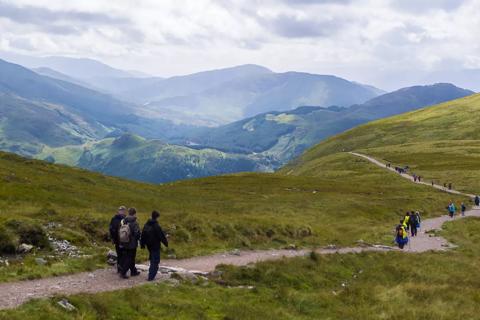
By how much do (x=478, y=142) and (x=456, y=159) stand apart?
40.3 m

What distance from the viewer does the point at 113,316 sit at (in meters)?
16.0

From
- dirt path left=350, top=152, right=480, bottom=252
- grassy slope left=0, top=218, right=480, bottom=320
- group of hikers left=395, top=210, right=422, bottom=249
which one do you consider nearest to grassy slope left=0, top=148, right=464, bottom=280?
group of hikers left=395, top=210, right=422, bottom=249

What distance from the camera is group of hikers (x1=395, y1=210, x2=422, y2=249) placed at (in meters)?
40.9

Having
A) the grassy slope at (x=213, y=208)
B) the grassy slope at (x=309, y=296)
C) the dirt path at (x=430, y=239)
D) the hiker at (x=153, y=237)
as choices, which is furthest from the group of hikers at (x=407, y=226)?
the hiker at (x=153, y=237)

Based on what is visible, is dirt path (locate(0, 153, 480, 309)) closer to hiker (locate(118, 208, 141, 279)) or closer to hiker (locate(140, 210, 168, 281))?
hiker (locate(118, 208, 141, 279))

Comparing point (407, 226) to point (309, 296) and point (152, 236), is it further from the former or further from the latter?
point (152, 236)

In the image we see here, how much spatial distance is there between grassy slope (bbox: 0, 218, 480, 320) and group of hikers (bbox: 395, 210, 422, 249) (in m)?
7.54

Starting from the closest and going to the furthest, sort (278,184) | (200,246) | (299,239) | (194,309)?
(194,309)
(200,246)
(299,239)
(278,184)

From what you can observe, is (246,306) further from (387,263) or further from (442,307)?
(387,263)

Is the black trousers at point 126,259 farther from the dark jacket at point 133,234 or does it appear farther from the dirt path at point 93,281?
the dirt path at point 93,281

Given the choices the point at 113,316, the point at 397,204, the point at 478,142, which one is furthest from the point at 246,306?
the point at 478,142

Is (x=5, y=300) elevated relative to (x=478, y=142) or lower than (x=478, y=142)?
lower

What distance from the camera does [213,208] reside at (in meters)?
61.6

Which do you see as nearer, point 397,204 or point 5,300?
point 5,300
